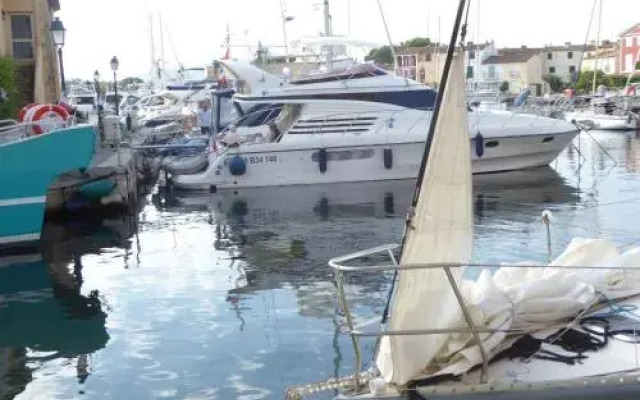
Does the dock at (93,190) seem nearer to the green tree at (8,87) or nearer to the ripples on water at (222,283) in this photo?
the ripples on water at (222,283)

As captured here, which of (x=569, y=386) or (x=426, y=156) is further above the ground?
(x=426, y=156)

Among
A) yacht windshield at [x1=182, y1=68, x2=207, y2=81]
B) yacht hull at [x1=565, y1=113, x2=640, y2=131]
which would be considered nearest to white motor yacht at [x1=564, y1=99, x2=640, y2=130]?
yacht hull at [x1=565, y1=113, x2=640, y2=131]

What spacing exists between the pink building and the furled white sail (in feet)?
262

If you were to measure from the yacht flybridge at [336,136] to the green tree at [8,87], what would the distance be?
209 inches

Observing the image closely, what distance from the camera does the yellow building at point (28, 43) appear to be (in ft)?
100

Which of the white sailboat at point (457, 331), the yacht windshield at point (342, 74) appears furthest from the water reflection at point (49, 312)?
the yacht windshield at point (342, 74)

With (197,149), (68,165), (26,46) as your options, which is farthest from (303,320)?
(26,46)

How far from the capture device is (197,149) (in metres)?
30.7

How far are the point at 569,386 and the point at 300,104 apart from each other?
21628 millimetres

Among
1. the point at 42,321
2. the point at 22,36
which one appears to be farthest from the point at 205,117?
the point at 42,321

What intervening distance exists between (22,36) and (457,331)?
2877 cm

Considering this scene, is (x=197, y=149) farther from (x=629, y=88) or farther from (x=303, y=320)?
(x=629, y=88)

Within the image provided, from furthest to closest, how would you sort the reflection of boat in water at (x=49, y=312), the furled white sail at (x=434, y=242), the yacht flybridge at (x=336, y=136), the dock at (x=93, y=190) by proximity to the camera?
the yacht flybridge at (x=336, y=136) → the dock at (x=93, y=190) → the reflection of boat in water at (x=49, y=312) → the furled white sail at (x=434, y=242)

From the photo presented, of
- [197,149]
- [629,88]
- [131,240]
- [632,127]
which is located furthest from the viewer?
[629,88]
